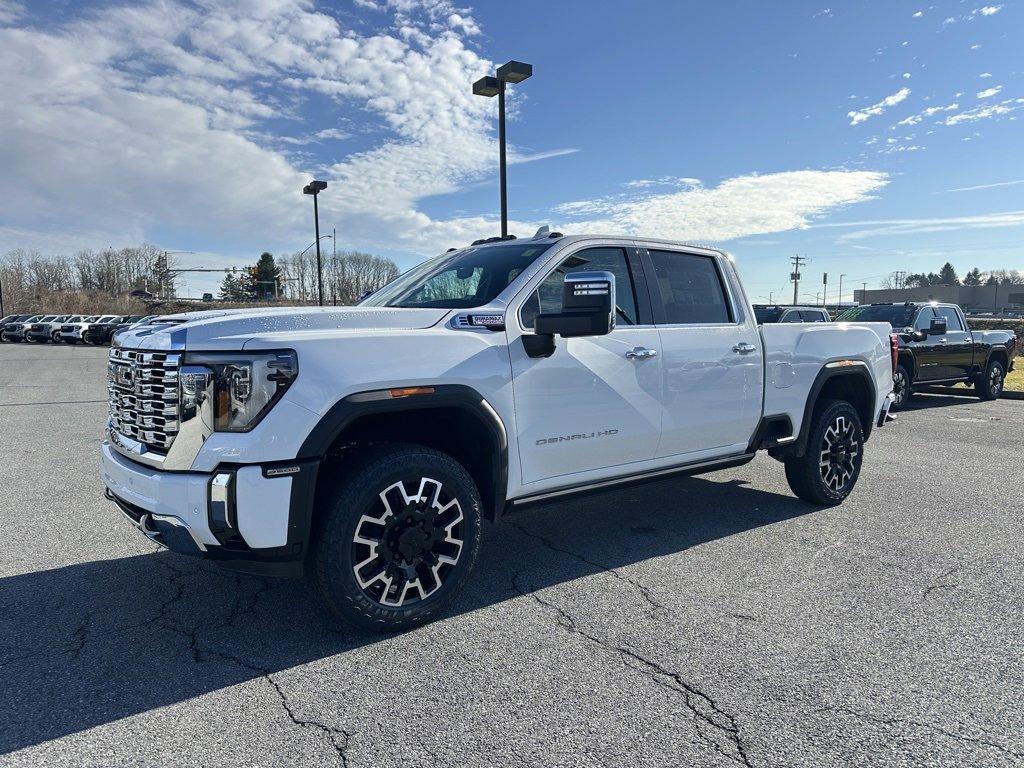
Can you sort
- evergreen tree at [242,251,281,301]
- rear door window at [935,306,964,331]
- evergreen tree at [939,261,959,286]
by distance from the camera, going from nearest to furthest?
rear door window at [935,306,964,331] < evergreen tree at [242,251,281,301] < evergreen tree at [939,261,959,286]

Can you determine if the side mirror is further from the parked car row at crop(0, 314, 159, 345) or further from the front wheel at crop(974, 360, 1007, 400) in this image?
the parked car row at crop(0, 314, 159, 345)

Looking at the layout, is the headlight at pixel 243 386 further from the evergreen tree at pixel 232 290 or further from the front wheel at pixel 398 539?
the evergreen tree at pixel 232 290

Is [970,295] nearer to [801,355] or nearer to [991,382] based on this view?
[991,382]

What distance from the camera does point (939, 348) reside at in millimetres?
12406

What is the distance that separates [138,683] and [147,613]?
0.77 metres

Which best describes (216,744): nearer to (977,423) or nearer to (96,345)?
(977,423)

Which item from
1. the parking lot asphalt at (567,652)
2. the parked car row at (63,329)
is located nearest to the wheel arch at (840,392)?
the parking lot asphalt at (567,652)

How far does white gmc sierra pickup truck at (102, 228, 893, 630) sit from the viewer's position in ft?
10.2

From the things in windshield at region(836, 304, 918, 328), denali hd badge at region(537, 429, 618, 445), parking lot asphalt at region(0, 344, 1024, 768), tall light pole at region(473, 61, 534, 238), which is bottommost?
parking lot asphalt at region(0, 344, 1024, 768)

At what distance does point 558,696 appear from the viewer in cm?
291

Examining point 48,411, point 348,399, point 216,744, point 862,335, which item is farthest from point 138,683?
point 48,411

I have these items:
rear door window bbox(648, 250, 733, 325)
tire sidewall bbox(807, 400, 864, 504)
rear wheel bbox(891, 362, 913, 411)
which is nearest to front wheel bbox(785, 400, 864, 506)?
tire sidewall bbox(807, 400, 864, 504)

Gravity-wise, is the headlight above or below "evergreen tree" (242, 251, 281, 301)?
below

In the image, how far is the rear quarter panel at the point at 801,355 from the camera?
5.31m
